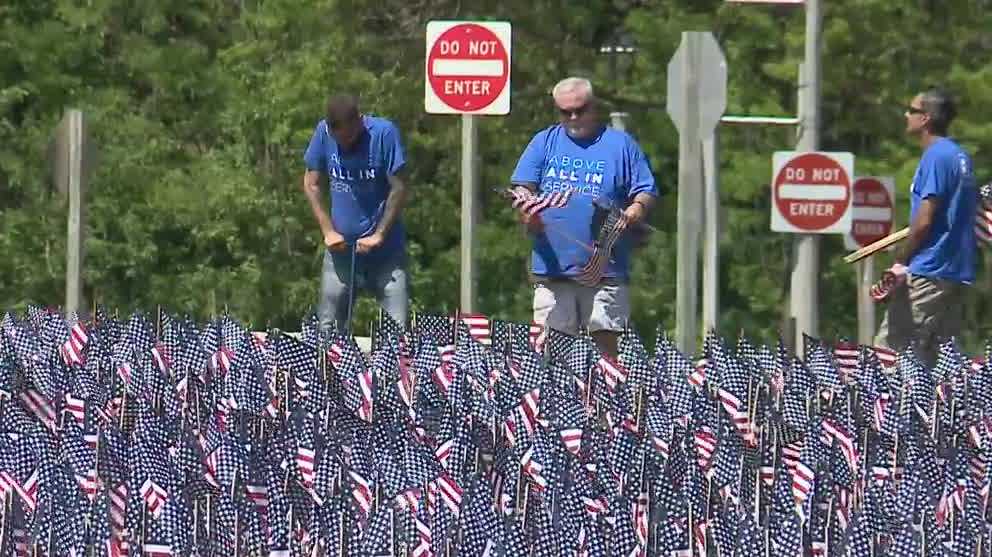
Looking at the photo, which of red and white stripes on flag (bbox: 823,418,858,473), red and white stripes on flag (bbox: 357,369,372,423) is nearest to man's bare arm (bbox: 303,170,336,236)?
red and white stripes on flag (bbox: 357,369,372,423)

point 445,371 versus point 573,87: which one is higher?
point 573,87

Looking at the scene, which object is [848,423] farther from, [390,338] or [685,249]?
[685,249]

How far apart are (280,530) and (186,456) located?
81 centimetres

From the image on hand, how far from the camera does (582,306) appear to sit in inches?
512

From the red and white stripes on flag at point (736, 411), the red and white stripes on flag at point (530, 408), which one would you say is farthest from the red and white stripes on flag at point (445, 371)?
the red and white stripes on flag at point (736, 411)

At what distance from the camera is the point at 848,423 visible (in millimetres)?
9773

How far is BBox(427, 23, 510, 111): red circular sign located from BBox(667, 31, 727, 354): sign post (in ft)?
4.95

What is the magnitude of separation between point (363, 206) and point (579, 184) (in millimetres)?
1184

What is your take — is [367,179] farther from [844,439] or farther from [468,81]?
[844,439]

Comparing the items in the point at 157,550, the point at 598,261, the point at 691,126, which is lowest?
the point at 157,550

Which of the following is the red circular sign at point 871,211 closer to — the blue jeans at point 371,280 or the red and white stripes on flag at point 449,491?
the blue jeans at point 371,280

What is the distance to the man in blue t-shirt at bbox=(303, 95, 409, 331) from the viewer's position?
44.3 feet

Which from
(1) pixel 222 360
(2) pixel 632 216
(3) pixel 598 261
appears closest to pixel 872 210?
(3) pixel 598 261

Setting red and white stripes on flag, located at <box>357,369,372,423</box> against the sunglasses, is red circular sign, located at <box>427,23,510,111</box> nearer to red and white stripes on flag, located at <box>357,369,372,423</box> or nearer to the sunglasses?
the sunglasses
